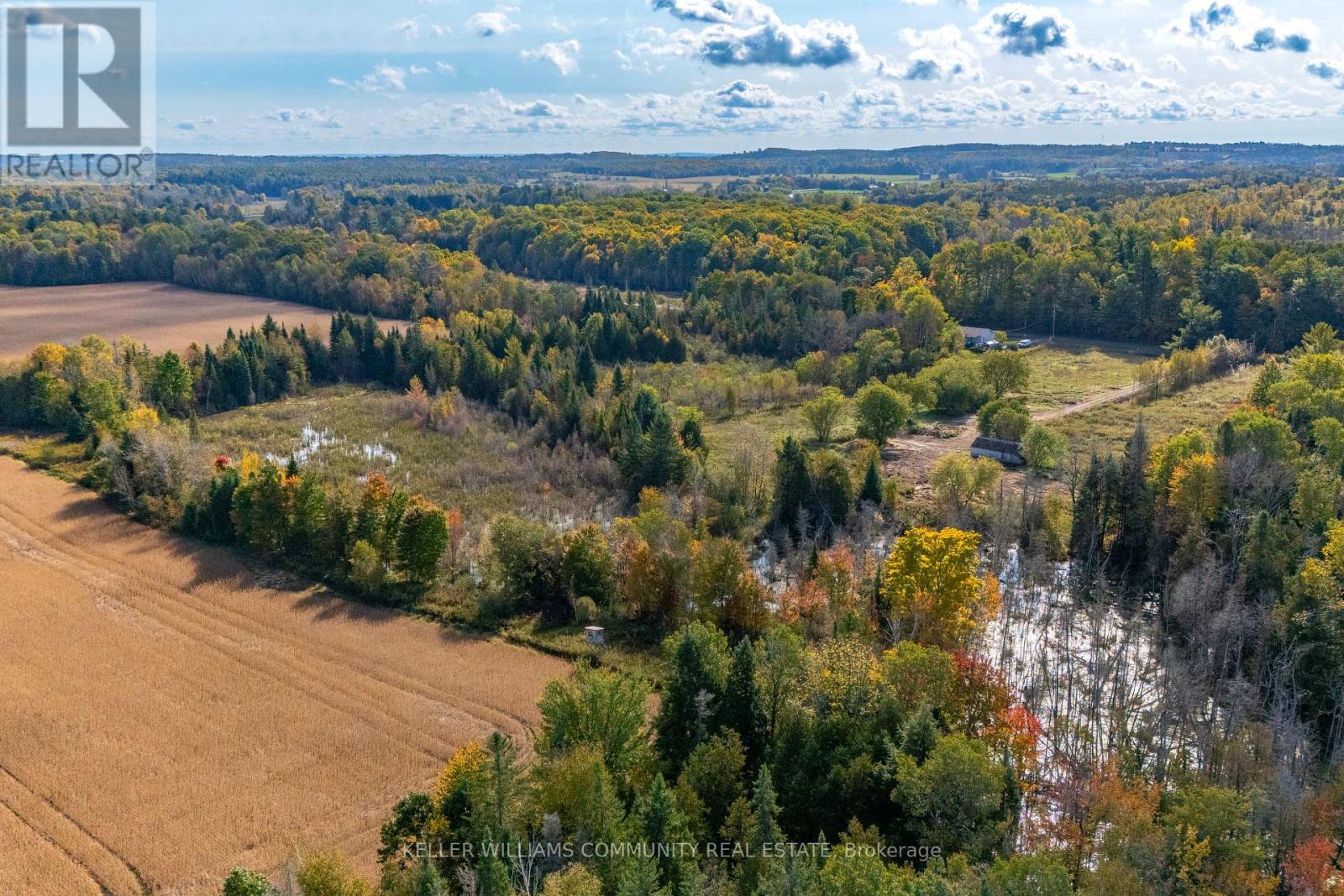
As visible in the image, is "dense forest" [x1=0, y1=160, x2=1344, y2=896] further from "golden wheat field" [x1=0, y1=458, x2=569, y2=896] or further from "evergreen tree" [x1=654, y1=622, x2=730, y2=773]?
"golden wheat field" [x1=0, y1=458, x2=569, y2=896]

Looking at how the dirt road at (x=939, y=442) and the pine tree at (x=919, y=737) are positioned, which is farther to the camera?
the dirt road at (x=939, y=442)

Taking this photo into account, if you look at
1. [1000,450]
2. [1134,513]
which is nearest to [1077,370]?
[1000,450]

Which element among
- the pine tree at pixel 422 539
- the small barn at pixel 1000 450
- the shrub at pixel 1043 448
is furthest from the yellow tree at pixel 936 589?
the small barn at pixel 1000 450

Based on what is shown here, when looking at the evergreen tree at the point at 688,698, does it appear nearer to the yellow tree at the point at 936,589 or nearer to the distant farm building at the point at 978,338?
the yellow tree at the point at 936,589

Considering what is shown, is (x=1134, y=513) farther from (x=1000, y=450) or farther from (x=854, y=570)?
(x=1000, y=450)

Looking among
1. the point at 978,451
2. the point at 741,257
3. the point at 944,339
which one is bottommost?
the point at 978,451

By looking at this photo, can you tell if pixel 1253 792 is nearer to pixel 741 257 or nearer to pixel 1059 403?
pixel 1059 403

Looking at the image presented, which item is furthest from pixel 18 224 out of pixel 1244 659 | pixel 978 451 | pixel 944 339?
Result: pixel 1244 659
